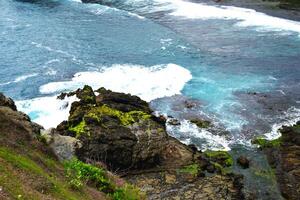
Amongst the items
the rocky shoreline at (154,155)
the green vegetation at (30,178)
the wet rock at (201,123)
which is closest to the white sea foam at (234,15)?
the wet rock at (201,123)

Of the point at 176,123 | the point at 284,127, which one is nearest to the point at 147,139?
the point at 176,123

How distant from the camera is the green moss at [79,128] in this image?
3569 centimetres

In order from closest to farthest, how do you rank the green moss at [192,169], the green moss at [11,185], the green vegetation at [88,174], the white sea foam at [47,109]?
1. the green moss at [11,185]
2. the green vegetation at [88,174]
3. the green moss at [192,169]
4. the white sea foam at [47,109]

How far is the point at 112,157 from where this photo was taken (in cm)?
3503

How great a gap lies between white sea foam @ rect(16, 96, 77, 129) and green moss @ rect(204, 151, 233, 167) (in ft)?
45.8

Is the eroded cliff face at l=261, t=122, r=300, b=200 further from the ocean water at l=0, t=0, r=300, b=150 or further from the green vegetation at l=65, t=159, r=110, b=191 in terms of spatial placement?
the green vegetation at l=65, t=159, r=110, b=191

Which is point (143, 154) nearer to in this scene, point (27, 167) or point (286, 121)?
point (27, 167)

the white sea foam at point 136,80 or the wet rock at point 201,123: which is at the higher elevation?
the white sea foam at point 136,80

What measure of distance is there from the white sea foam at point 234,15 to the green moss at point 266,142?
31.8 m

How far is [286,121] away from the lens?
44.0 m

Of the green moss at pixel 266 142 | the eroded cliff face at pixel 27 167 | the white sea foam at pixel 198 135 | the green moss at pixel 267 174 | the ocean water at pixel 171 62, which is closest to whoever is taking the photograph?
the eroded cliff face at pixel 27 167

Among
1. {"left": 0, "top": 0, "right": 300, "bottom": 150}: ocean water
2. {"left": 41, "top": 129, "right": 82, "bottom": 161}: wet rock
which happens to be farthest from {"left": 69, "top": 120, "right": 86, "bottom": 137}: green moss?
{"left": 0, "top": 0, "right": 300, "bottom": 150}: ocean water

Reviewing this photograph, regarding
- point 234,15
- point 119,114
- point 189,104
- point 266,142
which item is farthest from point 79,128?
point 234,15

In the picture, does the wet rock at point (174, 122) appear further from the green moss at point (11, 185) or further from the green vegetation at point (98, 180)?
the green moss at point (11, 185)
